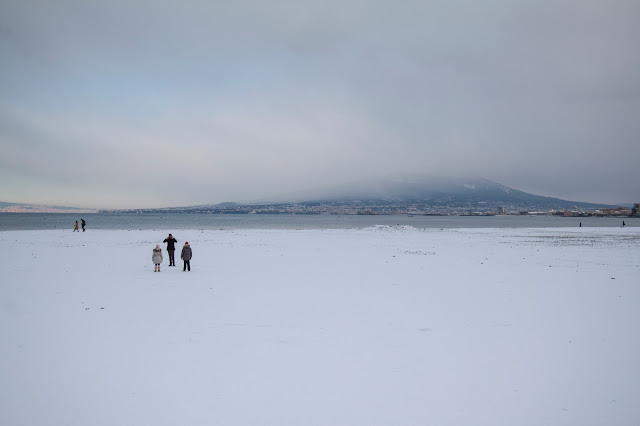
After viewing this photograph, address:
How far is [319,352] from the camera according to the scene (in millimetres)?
7852

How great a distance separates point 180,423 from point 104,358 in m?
3.07

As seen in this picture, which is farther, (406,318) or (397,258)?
(397,258)

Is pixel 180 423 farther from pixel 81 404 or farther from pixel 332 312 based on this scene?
pixel 332 312

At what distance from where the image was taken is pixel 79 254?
26203 millimetres

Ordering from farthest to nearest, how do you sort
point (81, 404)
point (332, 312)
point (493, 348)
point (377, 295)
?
point (377, 295) < point (332, 312) < point (493, 348) < point (81, 404)

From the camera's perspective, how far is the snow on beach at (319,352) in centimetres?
573

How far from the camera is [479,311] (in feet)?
36.4

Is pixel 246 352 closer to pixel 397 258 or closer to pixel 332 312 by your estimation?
pixel 332 312

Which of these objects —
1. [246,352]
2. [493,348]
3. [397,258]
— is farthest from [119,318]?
[397,258]

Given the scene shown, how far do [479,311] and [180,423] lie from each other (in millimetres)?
8485

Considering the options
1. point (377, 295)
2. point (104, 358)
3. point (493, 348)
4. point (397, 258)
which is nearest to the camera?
point (104, 358)

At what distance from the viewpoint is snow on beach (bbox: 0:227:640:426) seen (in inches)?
226

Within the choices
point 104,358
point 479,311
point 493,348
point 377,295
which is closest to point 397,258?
point 377,295

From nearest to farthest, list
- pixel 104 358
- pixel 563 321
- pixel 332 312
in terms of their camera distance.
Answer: pixel 104 358 → pixel 563 321 → pixel 332 312
